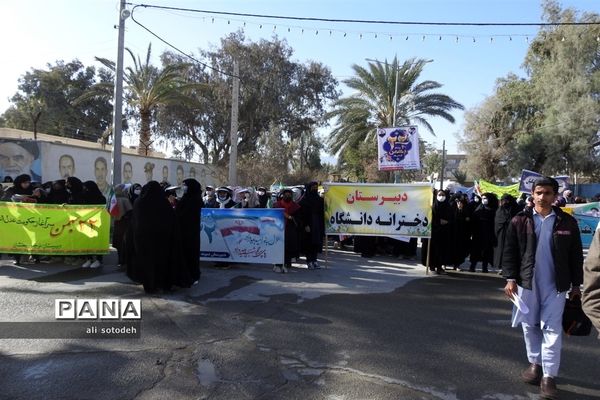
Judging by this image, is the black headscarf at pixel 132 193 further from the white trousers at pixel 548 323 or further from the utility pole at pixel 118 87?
the white trousers at pixel 548 323

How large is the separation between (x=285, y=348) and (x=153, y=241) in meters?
2.85

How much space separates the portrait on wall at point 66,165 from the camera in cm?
1864

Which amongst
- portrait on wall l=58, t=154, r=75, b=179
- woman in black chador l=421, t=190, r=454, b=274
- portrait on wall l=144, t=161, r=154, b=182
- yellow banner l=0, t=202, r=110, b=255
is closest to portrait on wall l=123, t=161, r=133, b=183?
portrait on wall l=144, t=161, r=154, b=182

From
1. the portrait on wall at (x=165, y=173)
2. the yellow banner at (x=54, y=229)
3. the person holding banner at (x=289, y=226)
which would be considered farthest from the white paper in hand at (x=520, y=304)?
the portrait on wall at (x=165, y=173)

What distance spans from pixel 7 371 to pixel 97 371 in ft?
2.49

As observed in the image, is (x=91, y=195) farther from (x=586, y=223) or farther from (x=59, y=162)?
(x=586, y=223)

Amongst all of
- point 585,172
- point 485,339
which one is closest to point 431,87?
point 585,172

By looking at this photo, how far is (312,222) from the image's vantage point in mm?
9930

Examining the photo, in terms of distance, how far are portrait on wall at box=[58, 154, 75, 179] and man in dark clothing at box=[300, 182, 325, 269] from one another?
12611mm

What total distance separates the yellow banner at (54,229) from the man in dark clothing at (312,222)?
3.74 metres

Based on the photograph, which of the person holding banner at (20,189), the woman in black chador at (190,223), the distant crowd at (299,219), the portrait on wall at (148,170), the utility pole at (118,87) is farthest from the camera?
the portrait on wall at (148,170)

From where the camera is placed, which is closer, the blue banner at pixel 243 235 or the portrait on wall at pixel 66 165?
the blue banner at pixel 243 235

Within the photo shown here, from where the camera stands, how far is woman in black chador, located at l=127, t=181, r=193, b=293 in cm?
680

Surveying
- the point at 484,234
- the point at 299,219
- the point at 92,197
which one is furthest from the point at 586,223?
the point at 92,197
